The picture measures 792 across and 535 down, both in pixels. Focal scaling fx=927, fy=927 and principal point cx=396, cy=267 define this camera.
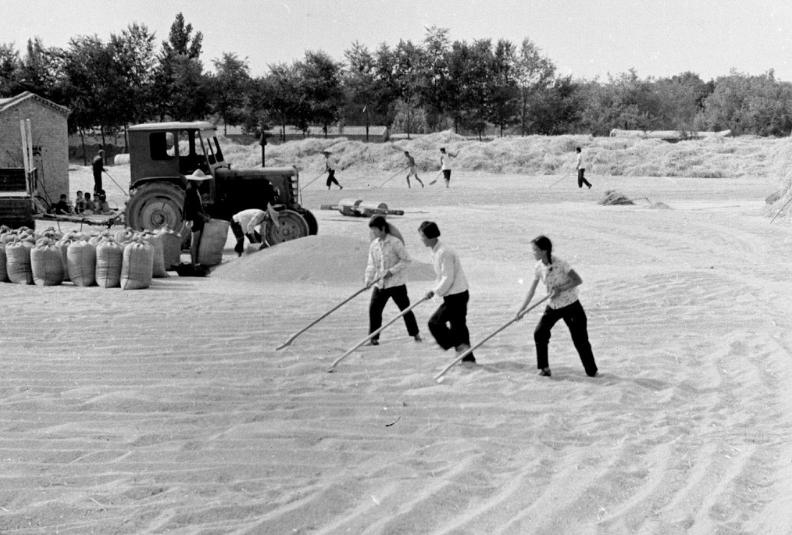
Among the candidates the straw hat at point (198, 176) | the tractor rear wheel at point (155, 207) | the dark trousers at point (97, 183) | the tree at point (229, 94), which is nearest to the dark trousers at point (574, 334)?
the straw hat at point (198, 176)

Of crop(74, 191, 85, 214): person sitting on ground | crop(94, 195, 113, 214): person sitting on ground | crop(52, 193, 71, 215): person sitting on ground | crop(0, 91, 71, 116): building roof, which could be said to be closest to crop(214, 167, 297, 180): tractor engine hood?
crop(74, 191, 85, 214): person sitting on ground

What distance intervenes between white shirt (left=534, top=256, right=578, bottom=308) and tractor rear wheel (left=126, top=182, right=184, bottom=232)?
994 centimetres

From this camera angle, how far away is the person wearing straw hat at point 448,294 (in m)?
8.29

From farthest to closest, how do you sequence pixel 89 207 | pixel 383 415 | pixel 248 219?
1. pixel 89 207
2. pixel 248 219
3. pixel 383 415

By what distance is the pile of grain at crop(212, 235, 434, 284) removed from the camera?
13.0 metres

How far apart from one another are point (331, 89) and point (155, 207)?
1392 inches

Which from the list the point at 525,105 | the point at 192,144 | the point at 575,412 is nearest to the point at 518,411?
the point at 575,412

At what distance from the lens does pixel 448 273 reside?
27.2 feet

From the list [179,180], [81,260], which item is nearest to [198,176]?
[179,180]

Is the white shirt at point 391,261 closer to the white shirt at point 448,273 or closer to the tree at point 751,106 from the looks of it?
the white shirt at point 448,273

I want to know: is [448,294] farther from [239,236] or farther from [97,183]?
[97,183]

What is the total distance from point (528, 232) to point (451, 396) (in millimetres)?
11891

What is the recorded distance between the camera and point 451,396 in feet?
23.9

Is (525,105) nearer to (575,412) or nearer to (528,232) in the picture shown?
(528,232)
